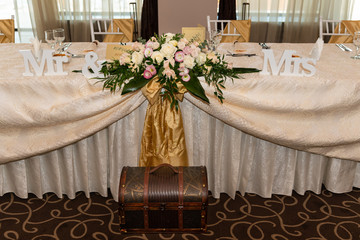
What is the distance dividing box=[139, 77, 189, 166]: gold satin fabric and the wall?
213 centimetres

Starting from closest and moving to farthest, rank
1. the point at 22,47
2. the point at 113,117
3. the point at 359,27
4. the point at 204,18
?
the point at 113,117 → the point at 22,47 → the point at 359,27 → the point at 204,18

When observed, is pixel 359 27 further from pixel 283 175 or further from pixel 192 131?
pixel 192 131

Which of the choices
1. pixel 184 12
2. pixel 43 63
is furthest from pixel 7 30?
pixel 184 12

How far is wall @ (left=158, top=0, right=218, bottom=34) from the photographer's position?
4.21 meters

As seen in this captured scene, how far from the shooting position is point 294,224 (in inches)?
94.9

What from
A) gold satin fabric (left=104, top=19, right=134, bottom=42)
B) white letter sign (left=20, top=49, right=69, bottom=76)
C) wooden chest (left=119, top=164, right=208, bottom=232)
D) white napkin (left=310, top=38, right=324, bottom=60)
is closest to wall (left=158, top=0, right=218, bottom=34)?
gold satin fabric (left=104, top=19, right=134, bottom=42)

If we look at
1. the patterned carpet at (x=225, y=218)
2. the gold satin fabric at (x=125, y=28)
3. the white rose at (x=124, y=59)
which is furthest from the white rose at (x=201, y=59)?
the gold satin fabric at (x=125, y=28)

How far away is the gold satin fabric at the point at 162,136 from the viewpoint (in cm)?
236

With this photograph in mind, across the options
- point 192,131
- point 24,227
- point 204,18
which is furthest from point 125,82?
point 204,18

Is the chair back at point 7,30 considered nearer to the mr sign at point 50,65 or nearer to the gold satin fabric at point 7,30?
the gold satin fabric at point 7,30

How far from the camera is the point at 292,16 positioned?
18.3ft

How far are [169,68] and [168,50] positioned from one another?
3.8 inches

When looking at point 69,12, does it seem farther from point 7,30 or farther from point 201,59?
point 201,59

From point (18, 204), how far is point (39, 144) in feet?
1.68
